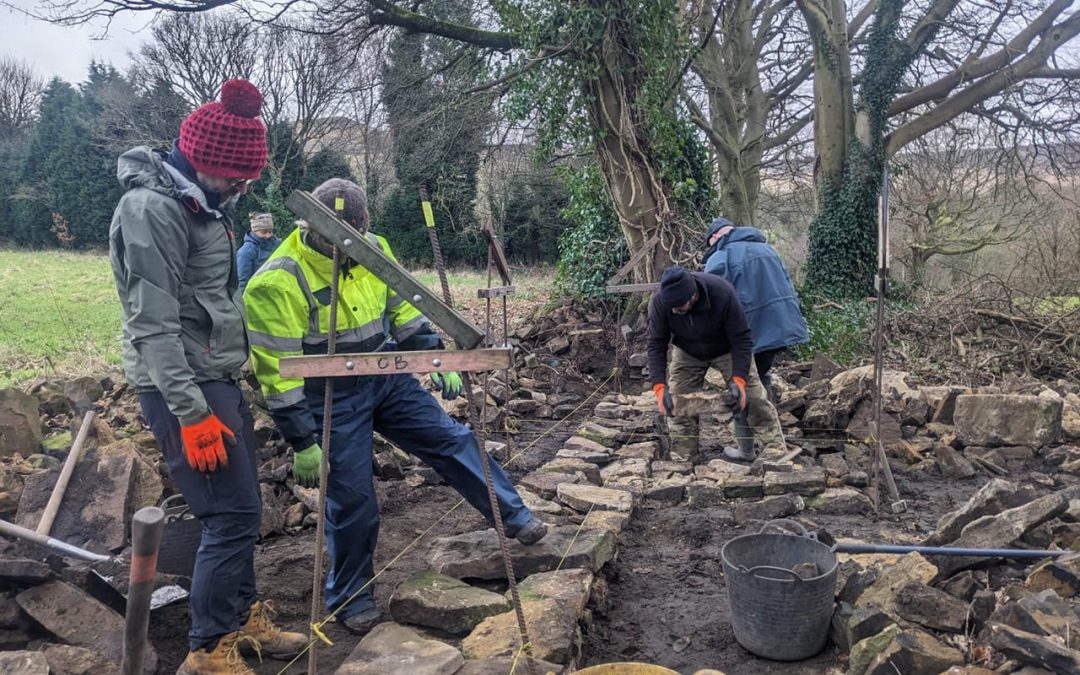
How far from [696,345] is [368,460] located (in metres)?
3.26

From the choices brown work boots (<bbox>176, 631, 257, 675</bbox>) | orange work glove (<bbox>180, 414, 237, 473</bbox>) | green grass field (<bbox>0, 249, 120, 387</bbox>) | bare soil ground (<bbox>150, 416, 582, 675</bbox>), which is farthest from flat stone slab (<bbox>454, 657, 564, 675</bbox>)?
green grass field (<bbox>0, 249, 120, 387</bbox>)

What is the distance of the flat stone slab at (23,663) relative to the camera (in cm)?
280

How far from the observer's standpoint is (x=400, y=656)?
308cm

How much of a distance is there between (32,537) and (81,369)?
561 cm

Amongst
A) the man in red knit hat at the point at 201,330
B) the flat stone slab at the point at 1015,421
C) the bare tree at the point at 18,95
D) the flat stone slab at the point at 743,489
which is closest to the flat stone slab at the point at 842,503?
the flat stone slab at the point at 743,489

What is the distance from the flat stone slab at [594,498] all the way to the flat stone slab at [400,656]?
1855 mm

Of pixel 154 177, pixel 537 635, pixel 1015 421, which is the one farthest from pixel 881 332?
pixel 154 177

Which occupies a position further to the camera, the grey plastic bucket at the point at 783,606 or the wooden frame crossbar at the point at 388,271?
the grey plastic bucket at the point at 783,606

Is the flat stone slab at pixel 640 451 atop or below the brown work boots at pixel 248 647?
below

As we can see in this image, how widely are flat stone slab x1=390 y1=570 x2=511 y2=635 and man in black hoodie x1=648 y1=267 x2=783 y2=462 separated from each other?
8.79ft

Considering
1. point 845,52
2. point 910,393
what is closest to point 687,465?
point 910,393

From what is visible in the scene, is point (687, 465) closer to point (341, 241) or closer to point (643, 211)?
point (341, 241)

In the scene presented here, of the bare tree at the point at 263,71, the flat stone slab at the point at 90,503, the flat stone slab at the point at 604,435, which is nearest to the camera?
the flat stone slab at the point at 90,503

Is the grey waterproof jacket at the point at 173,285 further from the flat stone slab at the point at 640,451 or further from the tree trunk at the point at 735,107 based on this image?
the tree trunk at the point at 735,107
